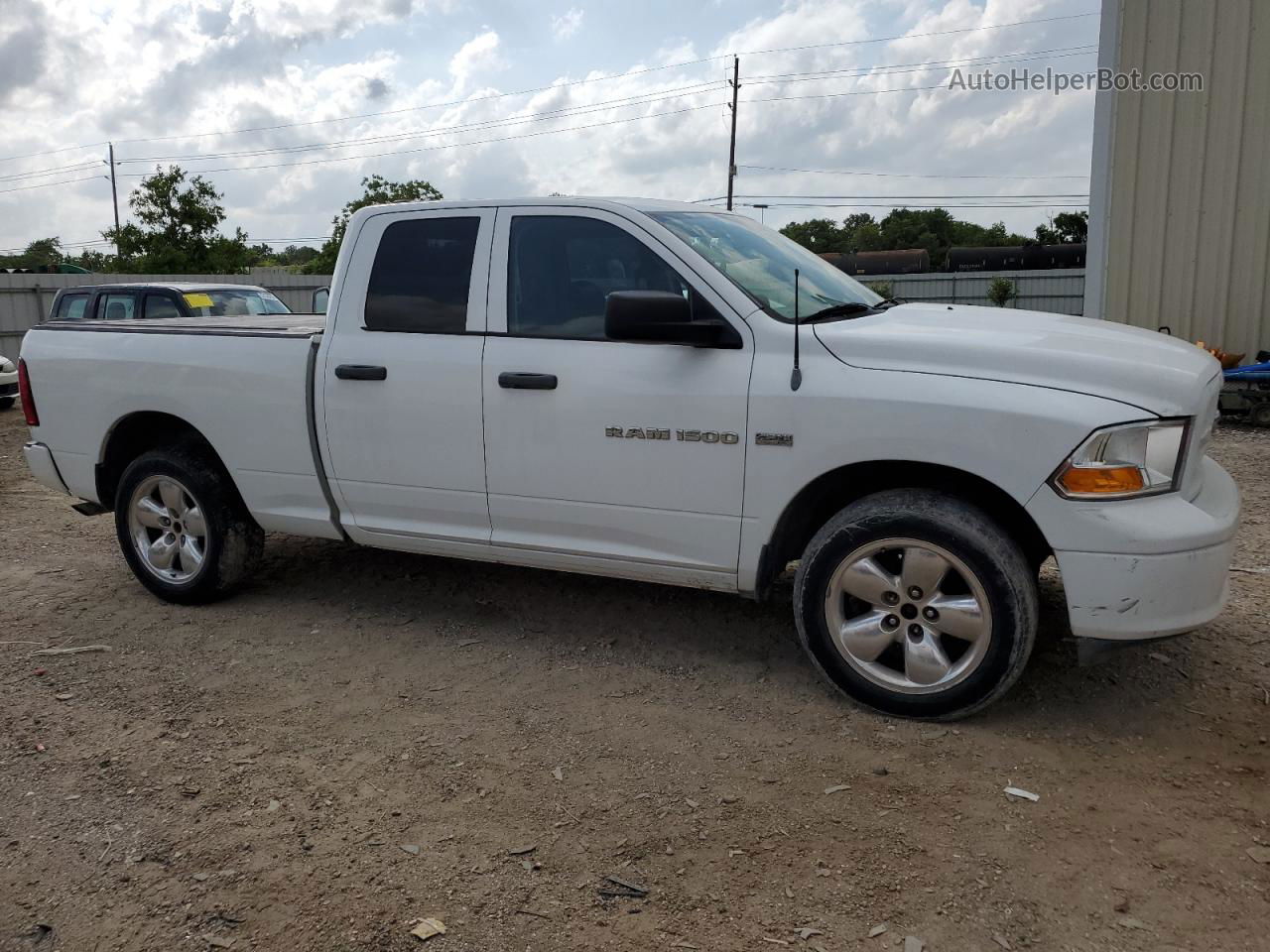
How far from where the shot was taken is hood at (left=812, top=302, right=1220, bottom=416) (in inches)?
133

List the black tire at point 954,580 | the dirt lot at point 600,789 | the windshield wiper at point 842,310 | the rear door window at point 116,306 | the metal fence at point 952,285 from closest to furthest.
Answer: the dirt lot at point 600,789, the black tire at point 954,580, the windshield wiper at point 842,310, the rear door window at point 116,306, the metal fence at point 952,285

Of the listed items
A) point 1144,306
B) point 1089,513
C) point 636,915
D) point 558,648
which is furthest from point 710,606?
point 1144,306

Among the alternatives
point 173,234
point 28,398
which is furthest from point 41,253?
Result: point 28,398

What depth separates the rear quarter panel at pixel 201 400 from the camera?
4797 millimetres

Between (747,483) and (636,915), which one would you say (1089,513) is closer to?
(747,483)

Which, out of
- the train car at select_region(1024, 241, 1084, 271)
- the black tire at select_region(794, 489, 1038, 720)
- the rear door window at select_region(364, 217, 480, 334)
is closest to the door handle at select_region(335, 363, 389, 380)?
the rear door window at select_region(364, 217, 480, 334)

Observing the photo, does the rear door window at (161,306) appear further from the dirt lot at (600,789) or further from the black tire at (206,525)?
the dirt lot at (600,789)

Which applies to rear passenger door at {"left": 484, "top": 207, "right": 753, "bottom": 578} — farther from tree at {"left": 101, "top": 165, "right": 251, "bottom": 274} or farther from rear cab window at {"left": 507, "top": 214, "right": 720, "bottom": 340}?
tree at {"left": 101, "top": 165, "right": 251, "bottom": 274}

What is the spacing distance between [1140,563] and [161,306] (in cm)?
1139

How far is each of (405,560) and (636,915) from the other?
3.61 metres

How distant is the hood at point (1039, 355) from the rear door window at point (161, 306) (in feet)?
32.8

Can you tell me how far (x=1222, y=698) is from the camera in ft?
12.7

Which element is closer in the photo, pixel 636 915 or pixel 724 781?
pixel 636 915

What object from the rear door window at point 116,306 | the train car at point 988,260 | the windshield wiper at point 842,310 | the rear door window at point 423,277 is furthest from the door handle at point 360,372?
the train car at point 988,260
